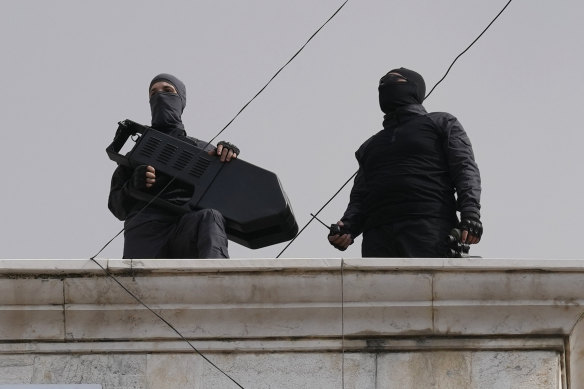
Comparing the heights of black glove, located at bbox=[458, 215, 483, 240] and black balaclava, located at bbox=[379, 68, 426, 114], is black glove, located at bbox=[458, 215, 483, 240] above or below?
below

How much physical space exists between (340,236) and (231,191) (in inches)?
27.5

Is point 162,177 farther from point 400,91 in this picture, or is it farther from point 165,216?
point 400,91

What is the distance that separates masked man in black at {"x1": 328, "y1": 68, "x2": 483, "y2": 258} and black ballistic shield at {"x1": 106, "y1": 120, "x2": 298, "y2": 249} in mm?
381

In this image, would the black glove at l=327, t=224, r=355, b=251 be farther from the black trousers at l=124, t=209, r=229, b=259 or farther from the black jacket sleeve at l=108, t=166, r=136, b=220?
the black jacket sleeve at l=108, t=166, r=136, b=220

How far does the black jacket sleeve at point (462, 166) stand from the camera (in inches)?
412

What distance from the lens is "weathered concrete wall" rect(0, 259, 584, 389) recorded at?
9812 millimetres

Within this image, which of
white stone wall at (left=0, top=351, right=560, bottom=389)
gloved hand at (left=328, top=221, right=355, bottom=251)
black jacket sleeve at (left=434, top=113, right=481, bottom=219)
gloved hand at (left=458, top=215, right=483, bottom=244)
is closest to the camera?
white stone wall at (left=0, top=351, right=560, bottom=389)

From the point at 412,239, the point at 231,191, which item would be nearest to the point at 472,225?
the point at 412,239

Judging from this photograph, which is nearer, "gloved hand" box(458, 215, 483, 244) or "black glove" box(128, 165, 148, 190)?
"gloved hand" box(458, 215, 483, 244)

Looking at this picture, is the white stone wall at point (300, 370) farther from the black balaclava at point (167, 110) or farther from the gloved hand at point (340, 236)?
the black balaclava at point (167, 110)

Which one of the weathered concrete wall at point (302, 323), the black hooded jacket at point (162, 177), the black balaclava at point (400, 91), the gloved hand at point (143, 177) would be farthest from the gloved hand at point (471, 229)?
the gloved hand at point (143, 177)

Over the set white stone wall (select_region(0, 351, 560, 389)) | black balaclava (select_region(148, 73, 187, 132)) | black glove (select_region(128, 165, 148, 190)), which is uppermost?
black balaclava (select_region(148, 73, 187, 132))

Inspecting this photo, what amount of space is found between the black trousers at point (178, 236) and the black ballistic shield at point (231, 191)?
16 cm

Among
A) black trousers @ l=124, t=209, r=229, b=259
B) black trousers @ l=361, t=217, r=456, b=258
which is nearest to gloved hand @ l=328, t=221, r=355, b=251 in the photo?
black trousers @ l=361, t=217, r=456, b=258
